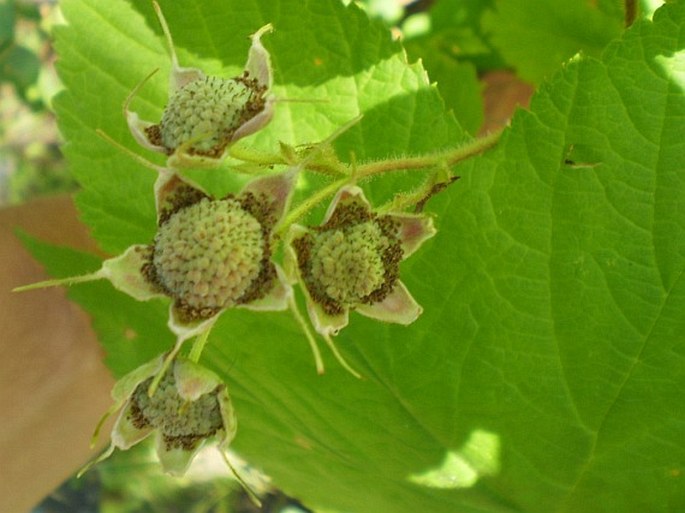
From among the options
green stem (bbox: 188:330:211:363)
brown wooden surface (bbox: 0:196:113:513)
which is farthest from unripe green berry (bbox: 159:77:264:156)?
brown wooden surface (bbox: 0:196:113:513)

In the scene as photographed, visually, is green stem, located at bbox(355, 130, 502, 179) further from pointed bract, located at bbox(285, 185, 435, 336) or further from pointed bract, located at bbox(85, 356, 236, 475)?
pointed bract, located at bbox(85, 356, 236, 475)

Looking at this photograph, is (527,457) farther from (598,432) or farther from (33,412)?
(33,412)

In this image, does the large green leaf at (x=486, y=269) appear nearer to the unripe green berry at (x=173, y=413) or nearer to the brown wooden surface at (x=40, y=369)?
the unripe green berry at (x=173, y=413)

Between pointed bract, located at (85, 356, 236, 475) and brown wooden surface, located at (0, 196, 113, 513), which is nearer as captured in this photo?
pointed bract, located at (85, 356, 236, 475)

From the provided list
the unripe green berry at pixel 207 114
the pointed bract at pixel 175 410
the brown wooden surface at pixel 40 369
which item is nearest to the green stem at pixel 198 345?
the pointed bract at pixel 175 410

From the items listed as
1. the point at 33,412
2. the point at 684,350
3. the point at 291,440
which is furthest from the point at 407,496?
the point at 33,412
